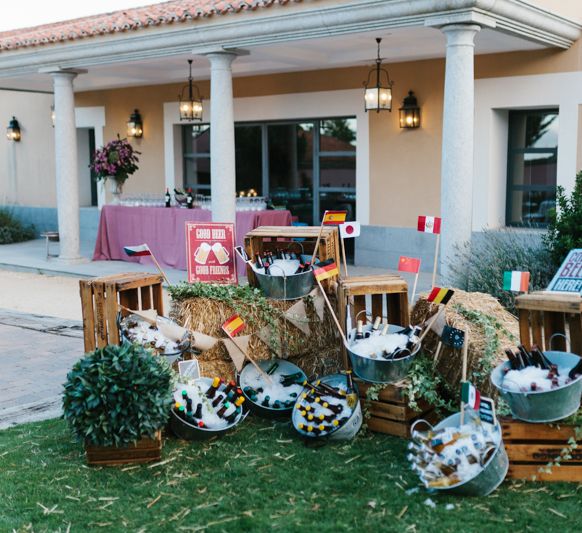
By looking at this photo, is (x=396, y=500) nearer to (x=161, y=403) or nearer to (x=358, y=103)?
(x=161, y=403)

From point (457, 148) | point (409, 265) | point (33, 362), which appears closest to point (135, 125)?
point (457, 148)

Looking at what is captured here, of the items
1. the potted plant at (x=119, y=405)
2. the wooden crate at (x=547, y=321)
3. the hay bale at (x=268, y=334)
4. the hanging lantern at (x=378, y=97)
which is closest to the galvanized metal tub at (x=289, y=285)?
the hay bale at (x=268, y=334)

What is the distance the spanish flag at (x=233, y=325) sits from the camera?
5.31 metres

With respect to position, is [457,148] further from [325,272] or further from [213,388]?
[213,388]

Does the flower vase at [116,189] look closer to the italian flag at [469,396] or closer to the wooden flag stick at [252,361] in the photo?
the wooden flag stick at [252,361]

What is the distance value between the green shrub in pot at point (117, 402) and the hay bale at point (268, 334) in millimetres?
979

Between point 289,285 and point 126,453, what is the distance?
159 centimetres

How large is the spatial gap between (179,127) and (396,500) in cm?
1224

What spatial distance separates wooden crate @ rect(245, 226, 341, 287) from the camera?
5.74m

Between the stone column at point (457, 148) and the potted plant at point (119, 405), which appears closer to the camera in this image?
the potted plant at point (119, 405)

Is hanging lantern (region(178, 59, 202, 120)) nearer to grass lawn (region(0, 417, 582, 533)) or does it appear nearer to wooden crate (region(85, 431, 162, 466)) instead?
grass lawn (region(0, 417, 582, 533))

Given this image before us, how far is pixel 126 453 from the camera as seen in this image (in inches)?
181

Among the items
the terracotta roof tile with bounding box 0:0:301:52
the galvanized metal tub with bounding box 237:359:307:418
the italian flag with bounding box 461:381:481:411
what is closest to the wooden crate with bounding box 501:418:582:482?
the italian flag with bounding box 461:381:481:411

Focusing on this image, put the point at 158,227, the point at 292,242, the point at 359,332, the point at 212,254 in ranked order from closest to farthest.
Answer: the point at 359,332
the point at 212,254
the point at 292,242
the point at 158,227
